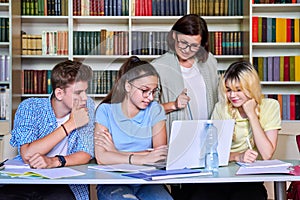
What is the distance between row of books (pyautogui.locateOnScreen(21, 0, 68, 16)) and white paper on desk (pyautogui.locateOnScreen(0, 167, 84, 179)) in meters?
2.34

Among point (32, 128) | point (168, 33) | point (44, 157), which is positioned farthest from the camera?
point (168, 33)

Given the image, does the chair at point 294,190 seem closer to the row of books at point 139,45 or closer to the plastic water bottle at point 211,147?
the plastic water bottle at point 211,147

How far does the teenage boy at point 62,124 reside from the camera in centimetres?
202

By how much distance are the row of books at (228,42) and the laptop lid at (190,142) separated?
Result: 2.15 m

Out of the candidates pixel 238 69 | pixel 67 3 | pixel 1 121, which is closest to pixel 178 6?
pixel 67 3

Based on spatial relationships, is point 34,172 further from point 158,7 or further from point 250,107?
point 158,7

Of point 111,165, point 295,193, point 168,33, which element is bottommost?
point 295,193

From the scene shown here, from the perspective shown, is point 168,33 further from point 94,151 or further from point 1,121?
point 1,121

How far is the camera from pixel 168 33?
2.31m

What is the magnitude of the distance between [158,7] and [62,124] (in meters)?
2.11

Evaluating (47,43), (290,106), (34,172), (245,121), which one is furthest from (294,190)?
(47,43)

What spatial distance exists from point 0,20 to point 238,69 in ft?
7.71

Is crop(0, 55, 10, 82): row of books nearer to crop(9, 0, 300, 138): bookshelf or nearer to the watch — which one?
crop(9, 0, 300, 138): bookshelf

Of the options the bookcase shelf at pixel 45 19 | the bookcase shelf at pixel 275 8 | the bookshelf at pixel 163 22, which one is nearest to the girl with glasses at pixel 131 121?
the bookshelf at pixel 163 22
